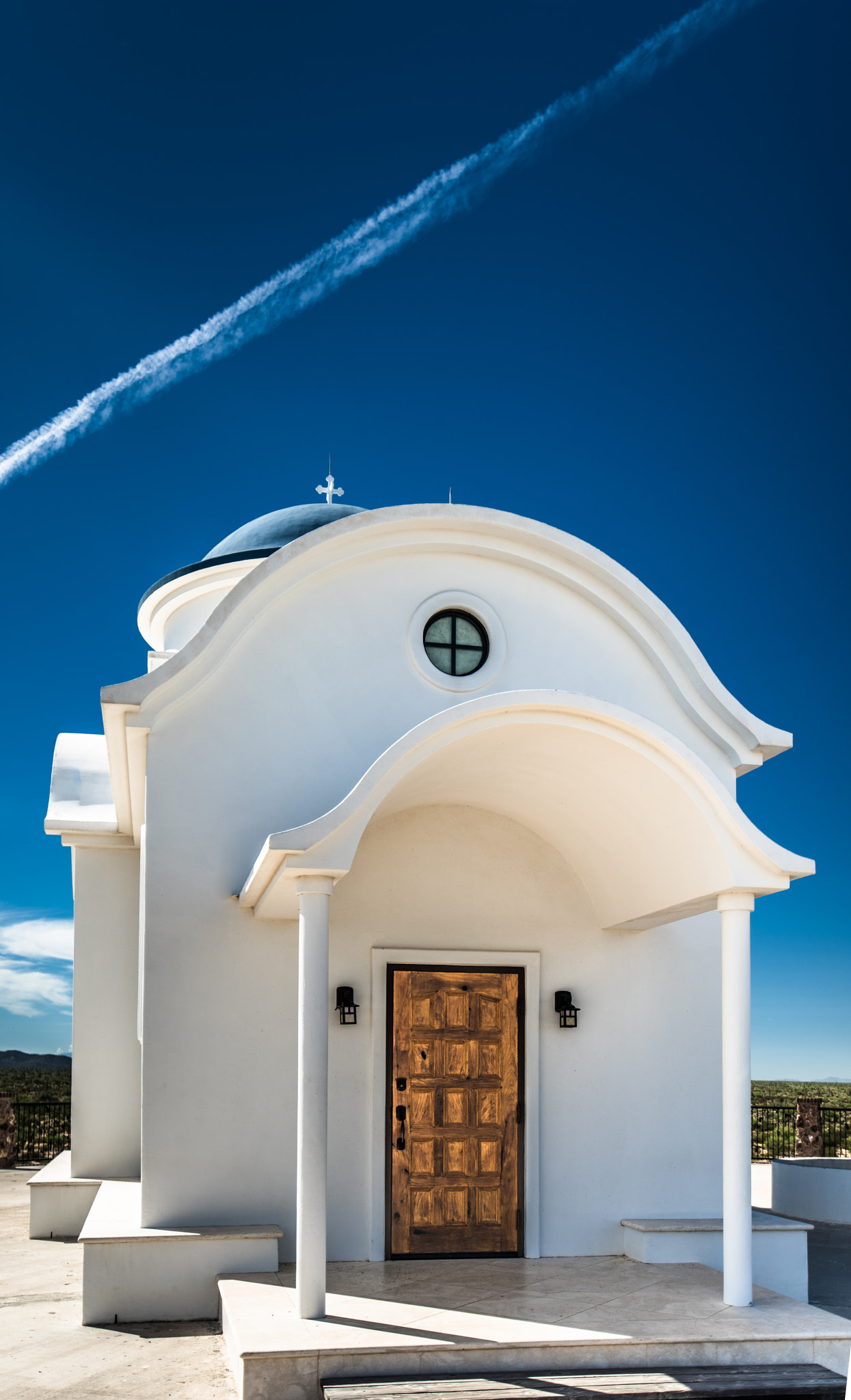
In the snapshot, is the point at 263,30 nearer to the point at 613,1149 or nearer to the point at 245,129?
the point at 245,129

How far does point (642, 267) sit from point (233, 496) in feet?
35.1

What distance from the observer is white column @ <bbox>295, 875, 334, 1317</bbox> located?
6.50 metres

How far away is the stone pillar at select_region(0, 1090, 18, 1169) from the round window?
1026cm

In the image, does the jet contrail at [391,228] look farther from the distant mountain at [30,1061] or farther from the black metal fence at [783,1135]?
the distant mountain at [30,1061]

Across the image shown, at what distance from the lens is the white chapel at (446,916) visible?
7.54m

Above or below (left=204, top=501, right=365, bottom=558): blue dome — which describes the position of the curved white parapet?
below

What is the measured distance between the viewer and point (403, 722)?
351 inches

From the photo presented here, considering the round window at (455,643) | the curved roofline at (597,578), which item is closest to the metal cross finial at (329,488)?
the curved roofline at (597,578)

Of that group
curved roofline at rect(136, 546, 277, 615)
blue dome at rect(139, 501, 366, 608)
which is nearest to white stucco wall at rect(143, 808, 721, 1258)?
curved roofline at rect(136, 546, 277, 615)

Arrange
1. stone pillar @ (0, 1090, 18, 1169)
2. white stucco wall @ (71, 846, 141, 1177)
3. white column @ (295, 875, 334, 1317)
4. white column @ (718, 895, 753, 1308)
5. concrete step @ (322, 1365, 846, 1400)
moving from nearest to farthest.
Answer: concrete step @ (322, 1365, 846, 1400) → white column @ (295, 875, 334, 1317) → white column @ (718, 895, 753, 1308) → white stucco wall @ (71, 846, 141, 1177) → stone pillar @ (0, 1090, 18, 1169)

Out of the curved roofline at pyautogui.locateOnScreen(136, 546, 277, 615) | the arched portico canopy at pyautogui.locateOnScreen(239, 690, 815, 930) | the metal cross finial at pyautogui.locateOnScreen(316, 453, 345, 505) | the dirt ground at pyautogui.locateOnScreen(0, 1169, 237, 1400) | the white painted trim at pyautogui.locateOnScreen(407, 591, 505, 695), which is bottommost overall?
the dirt ground at pyautogui.locateOnScreen(0, 1169, 237, 1400)

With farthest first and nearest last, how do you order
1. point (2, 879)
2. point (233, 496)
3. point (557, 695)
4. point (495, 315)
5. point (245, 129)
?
point (2, 879)
point (233, 496)
point (495, 315)
point (245, 129)
point (557, 695)

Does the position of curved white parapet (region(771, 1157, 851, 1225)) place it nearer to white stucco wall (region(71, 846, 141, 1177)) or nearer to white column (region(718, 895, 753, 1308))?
white column (region(718, 895, 753, 1308))

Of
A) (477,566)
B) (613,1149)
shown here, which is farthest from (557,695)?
(613,1149)
